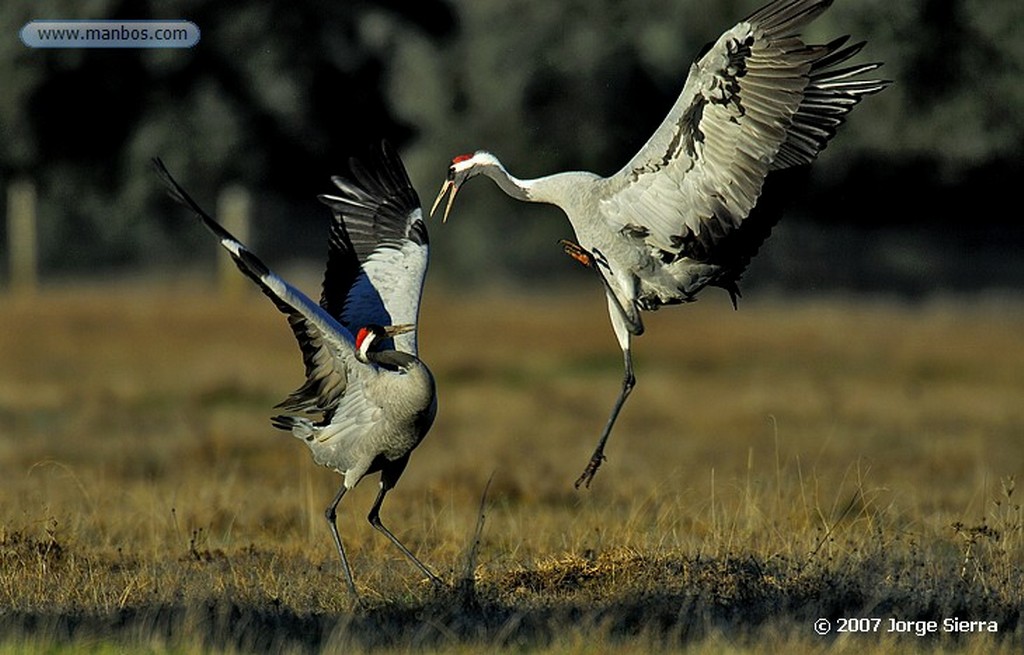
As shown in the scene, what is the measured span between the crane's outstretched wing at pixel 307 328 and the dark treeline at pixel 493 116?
1477 cm

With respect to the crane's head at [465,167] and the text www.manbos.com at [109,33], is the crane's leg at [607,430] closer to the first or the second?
the crane's head at [465,167]

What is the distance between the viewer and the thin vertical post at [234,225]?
997 inches

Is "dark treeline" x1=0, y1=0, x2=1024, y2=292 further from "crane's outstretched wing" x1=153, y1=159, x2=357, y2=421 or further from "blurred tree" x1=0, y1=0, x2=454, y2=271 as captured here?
"crane's outstretched wing" x1=153, y1=159, x2=357, y2=421

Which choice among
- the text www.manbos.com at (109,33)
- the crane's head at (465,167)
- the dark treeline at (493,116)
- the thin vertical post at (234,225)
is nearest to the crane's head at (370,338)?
the crane's head at (465,167)

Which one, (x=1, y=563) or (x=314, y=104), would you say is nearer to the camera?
(x=1, y=563)

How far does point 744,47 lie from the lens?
25.4 feet

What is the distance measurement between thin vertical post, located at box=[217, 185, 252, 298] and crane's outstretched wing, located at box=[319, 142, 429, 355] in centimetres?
1555

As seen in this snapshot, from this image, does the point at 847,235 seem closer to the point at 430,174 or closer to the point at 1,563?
the point at 430,174

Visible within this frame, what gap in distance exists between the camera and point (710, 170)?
818 centimetres

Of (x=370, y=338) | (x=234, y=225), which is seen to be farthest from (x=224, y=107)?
(x=370, y=338)

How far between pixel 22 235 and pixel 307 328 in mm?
20288

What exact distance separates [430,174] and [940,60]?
719cm

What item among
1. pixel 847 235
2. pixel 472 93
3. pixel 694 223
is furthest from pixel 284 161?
pixel 694 223

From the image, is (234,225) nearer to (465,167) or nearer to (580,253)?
(465,167)
